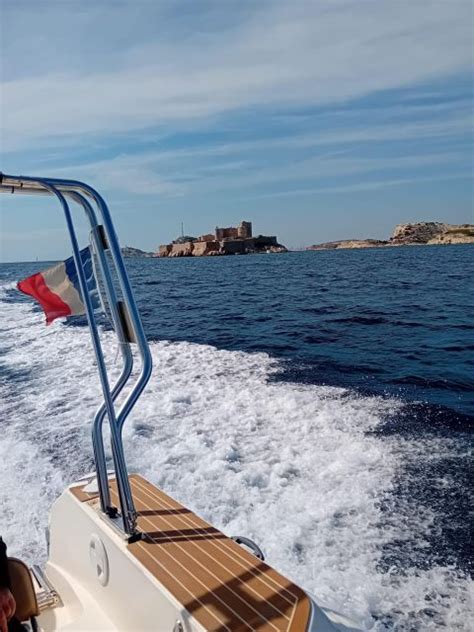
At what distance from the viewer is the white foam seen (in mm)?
3676

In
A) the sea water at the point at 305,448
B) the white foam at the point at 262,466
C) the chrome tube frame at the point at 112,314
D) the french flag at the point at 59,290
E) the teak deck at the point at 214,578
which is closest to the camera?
the teak deck at the point at 214,578

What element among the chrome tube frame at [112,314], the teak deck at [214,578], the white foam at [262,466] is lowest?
the white foam at [262,466]

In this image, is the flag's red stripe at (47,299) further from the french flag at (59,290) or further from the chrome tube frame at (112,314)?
the chrome tube frame at (112,314)

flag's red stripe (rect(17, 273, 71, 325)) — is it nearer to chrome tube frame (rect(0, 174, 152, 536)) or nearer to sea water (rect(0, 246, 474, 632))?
chrome tube frame (rect(0, 174, 152, 536))

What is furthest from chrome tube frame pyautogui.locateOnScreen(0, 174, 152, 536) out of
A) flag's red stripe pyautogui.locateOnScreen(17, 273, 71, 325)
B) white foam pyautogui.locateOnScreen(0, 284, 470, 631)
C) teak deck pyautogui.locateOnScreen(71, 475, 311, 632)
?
white foam pyautogui.locateOnScreen(0, 284, 470, 631)

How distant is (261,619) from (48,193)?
246 centimetres

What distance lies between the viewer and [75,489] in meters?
3.45

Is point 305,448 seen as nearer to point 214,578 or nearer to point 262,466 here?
point 262,466

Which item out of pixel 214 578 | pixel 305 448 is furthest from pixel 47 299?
pixel 305 448

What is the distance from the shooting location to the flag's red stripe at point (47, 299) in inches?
131

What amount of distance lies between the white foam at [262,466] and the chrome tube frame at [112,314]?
1710 millimetres

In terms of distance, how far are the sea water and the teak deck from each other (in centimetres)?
109

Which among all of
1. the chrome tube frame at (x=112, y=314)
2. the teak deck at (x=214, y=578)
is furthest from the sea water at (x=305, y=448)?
the teak deck at (x=214, y=578)

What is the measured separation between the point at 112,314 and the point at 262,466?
3222 mm
